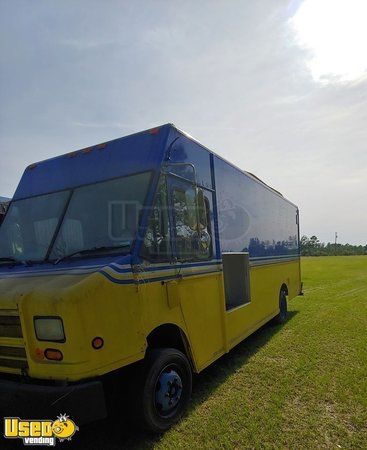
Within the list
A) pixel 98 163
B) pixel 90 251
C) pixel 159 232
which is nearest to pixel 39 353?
pixel 90 251

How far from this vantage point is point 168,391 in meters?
3.81

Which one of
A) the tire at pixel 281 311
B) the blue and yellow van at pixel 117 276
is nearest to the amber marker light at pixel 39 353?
the blue and yellow van at pixel 117 276

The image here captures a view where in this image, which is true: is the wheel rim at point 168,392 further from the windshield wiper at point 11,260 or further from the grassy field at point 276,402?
the windshield wiper at point 11,260

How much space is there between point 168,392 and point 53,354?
57.3 inches

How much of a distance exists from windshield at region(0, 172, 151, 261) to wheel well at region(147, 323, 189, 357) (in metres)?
1.11

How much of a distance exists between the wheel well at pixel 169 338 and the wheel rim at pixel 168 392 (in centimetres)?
34

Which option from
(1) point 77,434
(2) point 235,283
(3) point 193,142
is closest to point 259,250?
(2) point 235,283

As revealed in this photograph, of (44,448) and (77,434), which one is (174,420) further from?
(44,448)

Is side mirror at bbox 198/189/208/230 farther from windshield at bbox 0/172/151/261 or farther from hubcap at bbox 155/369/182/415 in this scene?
hubcap at bbox 155/369/182/415

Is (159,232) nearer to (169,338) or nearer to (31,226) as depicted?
(169,338)

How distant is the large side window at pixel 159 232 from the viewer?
3686 mm

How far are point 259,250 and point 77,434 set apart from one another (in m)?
4.73

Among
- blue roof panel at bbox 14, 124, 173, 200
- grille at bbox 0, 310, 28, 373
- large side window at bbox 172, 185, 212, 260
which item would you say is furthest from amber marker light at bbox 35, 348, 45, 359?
blue roof panel at bbox 14, 124, 173, 200

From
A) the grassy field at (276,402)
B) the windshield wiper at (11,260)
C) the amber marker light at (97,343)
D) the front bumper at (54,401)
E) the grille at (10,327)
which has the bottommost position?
the grassy field at (276,402)
